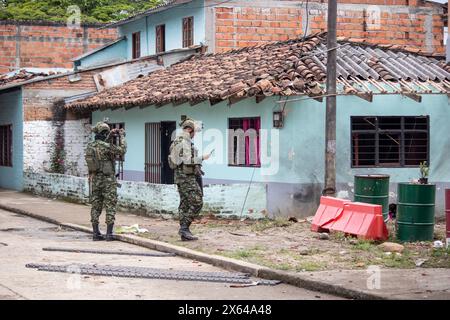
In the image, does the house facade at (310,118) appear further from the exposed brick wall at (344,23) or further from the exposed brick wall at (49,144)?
the exposed brick wall at (49,144)

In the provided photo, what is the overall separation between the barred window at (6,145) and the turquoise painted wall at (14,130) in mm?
177

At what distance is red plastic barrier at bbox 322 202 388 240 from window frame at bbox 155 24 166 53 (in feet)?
46.9

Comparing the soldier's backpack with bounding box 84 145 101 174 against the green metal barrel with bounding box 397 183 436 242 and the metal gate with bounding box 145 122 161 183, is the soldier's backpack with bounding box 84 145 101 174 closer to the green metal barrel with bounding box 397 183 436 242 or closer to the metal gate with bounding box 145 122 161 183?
the green metal barrel with bounding box 397 183 436 242

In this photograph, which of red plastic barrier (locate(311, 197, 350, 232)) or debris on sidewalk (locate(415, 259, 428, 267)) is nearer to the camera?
debris on sidewalk (locate(415, 259, 428, 267))

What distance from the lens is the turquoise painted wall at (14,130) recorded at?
85.4ft

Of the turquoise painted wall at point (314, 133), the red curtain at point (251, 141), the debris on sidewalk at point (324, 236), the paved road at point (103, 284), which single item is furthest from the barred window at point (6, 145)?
the debris on sidewalk at point (324, 236)

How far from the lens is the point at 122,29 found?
31.1 meters

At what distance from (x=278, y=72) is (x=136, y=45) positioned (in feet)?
41.5

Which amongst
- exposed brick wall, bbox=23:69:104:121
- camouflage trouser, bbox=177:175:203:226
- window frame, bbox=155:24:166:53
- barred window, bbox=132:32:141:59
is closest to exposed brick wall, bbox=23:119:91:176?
exposed brick wall, bbox=23:69:104:121

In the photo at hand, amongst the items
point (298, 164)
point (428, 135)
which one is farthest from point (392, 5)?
point (298, 164)

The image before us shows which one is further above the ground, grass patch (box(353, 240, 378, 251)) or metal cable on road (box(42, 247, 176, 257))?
grass patch (box(353, 240, 378, 251))

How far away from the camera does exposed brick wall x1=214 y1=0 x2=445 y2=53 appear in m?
24.4
